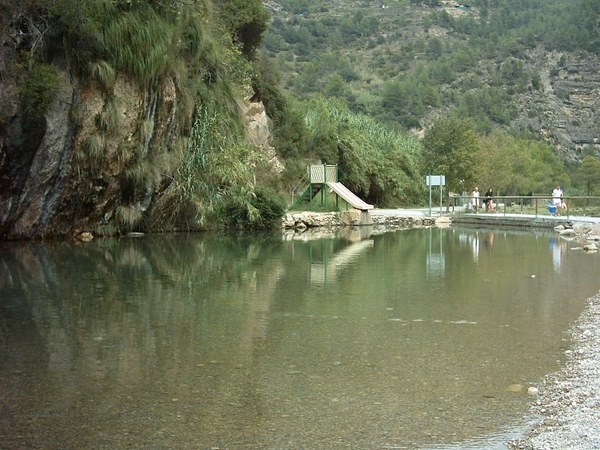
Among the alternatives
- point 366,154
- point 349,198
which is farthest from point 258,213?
point 366,154

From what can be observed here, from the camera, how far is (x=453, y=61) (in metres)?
115

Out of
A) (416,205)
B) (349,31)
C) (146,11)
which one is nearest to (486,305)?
(146,11)

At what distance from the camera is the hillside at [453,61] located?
101688 millimetres

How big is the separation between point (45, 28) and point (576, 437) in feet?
65.5

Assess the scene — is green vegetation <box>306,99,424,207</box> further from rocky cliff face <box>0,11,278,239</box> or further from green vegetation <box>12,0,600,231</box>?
rocky cliff face <box>0,11,278,239</box>

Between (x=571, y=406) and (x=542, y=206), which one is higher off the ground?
(x=542, y=206)

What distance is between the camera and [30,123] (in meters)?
22.3

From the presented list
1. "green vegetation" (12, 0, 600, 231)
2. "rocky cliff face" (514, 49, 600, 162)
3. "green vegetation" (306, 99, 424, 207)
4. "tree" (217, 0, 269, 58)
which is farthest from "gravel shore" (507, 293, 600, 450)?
"rocky cliff face" (514, 49, 600, 162)

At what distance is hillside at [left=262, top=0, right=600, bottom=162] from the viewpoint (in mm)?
101688

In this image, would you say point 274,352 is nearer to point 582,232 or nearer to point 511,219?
point 582,232

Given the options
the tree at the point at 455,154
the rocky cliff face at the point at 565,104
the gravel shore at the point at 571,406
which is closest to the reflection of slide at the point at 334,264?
the gravel shore at the point at 571,406

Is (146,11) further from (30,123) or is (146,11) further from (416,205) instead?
(416,205)

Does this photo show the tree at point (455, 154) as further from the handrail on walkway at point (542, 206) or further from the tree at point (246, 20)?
the tree at point (246, 20)

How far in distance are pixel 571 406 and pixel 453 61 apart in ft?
368
